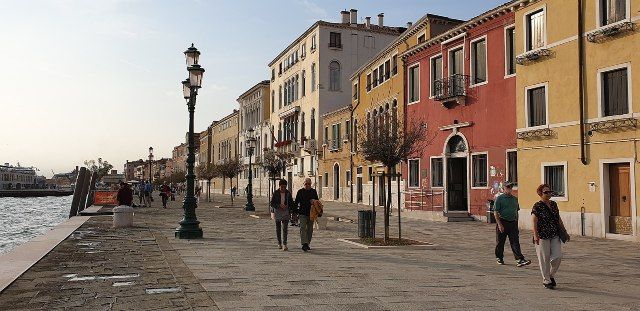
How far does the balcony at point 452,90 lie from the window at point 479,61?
1.71ft

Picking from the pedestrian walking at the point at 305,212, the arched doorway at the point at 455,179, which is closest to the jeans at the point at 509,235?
the pedestrian walking at the point at 305,212

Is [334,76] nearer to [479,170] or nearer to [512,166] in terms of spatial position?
[479,170]

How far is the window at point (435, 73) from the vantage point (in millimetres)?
27016

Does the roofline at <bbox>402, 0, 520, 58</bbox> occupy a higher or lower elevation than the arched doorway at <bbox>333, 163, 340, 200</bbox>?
higher

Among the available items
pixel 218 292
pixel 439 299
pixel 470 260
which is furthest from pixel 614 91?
pixel 218 292

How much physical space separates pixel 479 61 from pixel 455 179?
17.1 feet

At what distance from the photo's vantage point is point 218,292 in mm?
8008

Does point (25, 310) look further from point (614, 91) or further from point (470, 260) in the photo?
point (614, 91)

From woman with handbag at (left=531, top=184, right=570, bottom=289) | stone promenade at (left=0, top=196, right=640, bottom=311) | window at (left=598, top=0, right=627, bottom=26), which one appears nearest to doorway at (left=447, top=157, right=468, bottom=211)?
window at (left=598, top=0, right=627, bottom=26)

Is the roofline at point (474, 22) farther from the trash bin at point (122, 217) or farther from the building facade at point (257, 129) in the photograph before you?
the building facade at point (257, 129)

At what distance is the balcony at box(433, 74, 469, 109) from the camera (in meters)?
25.3

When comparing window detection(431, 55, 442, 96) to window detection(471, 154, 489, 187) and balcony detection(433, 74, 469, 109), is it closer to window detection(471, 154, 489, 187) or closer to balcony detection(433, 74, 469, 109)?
balcony detection(433, 74, 469, 109)

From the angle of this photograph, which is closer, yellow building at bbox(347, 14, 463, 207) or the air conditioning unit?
yellow building at bbox(347, 14, 463, 207)

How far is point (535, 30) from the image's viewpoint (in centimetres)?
2053
